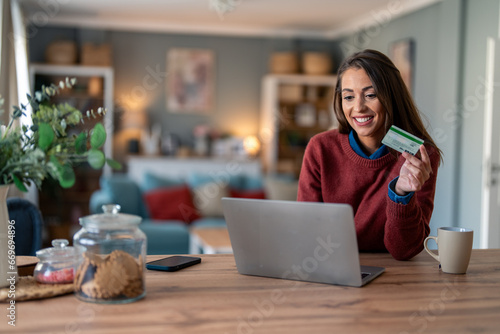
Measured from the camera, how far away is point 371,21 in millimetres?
6480

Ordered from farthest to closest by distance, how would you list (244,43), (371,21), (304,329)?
1. (244,43)
2. (371,21)
3. (304,329)

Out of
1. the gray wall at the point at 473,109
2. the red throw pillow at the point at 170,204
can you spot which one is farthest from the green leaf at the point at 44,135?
the red throw pillow at the point at 170,204

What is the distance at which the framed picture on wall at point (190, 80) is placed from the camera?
292 inches

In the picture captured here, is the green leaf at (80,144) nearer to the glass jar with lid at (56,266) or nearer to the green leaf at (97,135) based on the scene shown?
the green leaf at (97,135)

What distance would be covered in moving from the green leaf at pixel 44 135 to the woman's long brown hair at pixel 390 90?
104 centimetres

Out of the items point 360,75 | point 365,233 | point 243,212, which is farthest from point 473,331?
point 360,75

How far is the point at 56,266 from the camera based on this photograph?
1201mm

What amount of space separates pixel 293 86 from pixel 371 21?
4.51 feet

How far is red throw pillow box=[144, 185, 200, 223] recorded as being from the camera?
525cm

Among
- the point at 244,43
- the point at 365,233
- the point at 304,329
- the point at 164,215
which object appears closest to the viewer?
the point at 304,329

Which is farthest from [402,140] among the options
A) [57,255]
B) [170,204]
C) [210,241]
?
[170,204]

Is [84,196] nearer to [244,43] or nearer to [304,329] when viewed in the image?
[244,43]

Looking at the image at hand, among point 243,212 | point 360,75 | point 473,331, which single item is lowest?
point 473,331

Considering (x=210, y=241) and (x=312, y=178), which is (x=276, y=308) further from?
(x=210, y=241)
